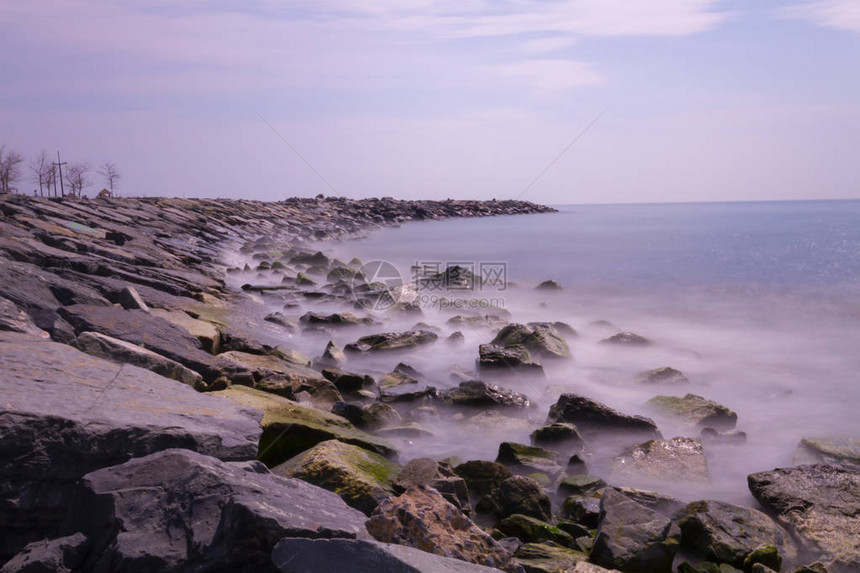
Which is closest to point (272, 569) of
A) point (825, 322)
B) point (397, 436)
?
point (397, 436)

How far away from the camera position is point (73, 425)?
289cm

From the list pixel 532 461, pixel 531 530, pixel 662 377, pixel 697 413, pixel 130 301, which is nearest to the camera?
pixel 531 530

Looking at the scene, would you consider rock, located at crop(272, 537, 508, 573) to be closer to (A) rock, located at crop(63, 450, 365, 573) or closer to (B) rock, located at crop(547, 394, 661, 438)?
(A) rock, located at crop(63, 450, 365, 573)

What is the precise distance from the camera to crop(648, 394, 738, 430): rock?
6.34m

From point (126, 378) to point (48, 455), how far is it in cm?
99

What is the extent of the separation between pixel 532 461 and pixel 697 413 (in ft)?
7.96

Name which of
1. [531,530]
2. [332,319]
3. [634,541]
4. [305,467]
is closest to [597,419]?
[531,530]

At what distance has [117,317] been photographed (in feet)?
17.3

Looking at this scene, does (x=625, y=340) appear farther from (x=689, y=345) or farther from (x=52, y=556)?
(x=52, y=556)

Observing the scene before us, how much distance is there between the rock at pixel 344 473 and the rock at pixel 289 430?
15.0 inches

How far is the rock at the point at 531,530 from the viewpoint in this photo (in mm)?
3844

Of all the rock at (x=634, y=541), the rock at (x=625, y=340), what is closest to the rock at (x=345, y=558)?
the rock at (x=634, y=541)

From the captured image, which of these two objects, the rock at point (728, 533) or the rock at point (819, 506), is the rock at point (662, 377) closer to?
the rock at point (819, 506)

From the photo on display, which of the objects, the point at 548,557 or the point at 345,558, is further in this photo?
the point at 548,557
